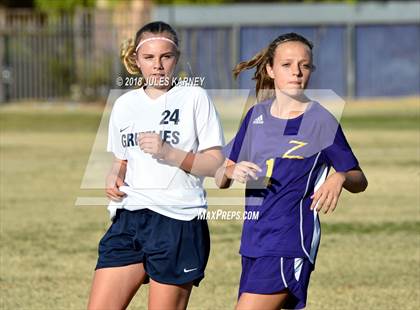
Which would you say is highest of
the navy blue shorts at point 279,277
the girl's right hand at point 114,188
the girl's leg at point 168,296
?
the girl's right hand at point 114,188

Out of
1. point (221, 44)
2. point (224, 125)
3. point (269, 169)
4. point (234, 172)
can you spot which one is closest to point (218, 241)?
point (269, 169)

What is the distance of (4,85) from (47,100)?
149 cm

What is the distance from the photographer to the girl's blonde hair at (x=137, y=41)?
19.6 ft

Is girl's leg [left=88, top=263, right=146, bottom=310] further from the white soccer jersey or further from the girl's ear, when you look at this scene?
the girl's ear

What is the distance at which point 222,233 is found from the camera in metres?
12.6

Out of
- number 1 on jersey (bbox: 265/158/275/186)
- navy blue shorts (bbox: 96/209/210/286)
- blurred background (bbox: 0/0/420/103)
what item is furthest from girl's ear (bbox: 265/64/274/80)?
blurred background (bbox: 0/0/420/103)

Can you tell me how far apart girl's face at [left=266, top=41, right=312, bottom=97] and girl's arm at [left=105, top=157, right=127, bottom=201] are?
2.99 feet

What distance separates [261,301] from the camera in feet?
18.4

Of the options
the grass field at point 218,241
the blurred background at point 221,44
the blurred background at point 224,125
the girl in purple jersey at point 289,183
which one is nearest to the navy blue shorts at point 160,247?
the girl in purple jersey at point 289,183

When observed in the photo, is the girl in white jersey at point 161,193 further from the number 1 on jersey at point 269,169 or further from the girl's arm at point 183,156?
the number 1 on jersey at point 269,169

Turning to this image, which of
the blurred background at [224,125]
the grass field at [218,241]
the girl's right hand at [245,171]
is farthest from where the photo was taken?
the blurred background at [224,125]

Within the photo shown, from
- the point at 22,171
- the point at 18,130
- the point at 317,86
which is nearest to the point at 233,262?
the point at 22,171

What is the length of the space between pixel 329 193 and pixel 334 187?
1.7 inches

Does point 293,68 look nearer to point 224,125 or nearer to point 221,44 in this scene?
point 224,125
